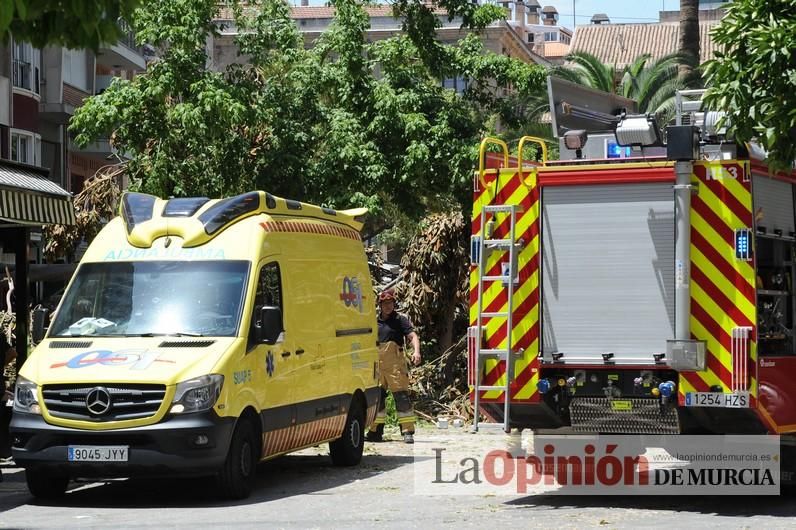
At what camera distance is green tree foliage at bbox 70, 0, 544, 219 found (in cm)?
2114

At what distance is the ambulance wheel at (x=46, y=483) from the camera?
11.6m

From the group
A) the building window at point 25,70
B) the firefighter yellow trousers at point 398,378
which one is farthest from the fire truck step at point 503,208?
the building window at point 25,70

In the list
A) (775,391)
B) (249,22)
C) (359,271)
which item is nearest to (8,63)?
(249,22)

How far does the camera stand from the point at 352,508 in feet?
37.1

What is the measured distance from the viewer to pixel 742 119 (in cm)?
970

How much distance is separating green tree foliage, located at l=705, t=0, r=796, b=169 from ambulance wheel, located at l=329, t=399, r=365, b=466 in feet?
19.3

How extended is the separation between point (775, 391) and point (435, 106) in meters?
12.3

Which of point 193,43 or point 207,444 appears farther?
point 193,43

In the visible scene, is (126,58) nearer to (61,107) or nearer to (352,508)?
(61,107)

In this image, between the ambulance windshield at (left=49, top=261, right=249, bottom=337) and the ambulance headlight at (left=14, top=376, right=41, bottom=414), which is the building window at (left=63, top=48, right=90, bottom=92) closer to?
the ambulance windshield at (left=49, top=261, right=249, bottom=337)

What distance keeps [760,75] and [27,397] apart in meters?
6.38

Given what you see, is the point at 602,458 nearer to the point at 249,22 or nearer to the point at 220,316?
the point at 220,316

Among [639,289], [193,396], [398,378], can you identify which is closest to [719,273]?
[639,289]

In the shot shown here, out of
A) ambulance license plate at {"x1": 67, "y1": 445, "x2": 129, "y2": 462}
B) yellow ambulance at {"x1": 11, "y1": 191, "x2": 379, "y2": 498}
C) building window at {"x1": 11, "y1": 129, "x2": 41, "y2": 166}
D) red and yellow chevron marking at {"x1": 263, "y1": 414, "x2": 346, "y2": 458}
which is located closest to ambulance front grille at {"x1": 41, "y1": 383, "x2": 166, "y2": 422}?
yellow ambulance at {"x1": 11, "y1": 191, "x2": 379, "y2": 498}
